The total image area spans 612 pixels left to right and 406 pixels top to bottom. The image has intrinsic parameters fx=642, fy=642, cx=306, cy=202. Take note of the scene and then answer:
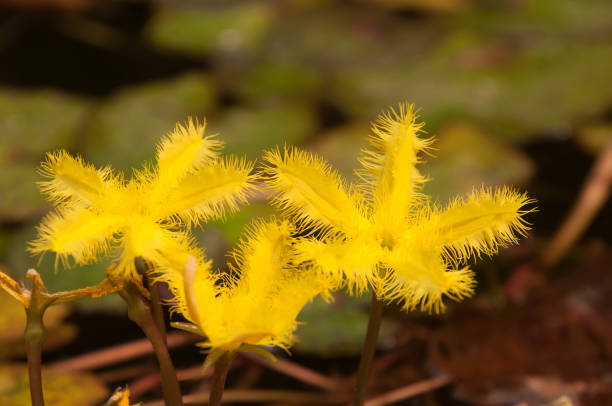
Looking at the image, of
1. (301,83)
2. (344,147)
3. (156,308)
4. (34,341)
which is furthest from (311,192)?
(301,83)

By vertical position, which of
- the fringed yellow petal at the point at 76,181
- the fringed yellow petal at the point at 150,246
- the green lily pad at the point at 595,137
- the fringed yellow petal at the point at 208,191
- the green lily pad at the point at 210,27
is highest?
the green lily pad at the point at 210,27

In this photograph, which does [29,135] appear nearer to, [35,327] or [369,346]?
[35,327]

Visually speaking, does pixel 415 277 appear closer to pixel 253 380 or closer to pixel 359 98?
pixel 253 380

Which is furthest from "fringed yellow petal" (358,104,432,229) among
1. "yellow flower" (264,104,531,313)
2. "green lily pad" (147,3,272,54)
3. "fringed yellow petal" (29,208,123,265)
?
"green lily pad" (147,3,272,54)

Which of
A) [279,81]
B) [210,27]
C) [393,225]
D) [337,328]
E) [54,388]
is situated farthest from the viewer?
[210,27]

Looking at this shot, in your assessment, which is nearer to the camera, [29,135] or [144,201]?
[144,201]

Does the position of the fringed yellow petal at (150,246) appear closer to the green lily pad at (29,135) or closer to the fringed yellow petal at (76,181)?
the fringed yellow petal at (76,181)

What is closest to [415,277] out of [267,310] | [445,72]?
[267,310]

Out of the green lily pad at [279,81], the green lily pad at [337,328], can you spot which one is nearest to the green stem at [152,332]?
the green lily pad at [337,328]
